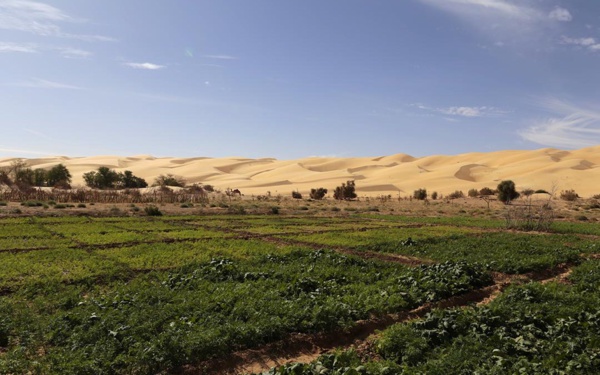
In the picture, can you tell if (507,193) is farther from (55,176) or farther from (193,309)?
(55,176)

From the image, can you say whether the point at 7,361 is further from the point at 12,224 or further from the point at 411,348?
the point at 12,224

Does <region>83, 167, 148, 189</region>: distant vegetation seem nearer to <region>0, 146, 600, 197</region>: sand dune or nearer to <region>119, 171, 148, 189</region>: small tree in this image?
<region>119, 171, 148, 189</region>: small tree

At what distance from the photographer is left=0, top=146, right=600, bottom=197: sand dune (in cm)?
8044

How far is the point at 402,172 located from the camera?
365 feet

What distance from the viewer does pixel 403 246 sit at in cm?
2017

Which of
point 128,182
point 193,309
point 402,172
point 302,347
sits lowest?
point 302,347

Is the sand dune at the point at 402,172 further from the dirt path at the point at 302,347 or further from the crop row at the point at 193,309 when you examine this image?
the dirt path at the point at 302,347

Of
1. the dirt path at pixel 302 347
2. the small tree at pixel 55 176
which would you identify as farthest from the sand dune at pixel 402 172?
the dirt path at pixel 302 347

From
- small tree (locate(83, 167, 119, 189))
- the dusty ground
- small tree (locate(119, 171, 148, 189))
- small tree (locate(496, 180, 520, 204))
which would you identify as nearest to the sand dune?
small tree (locate(496, 180, 520, 204))

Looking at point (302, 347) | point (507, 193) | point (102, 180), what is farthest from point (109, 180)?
point (302, 347)

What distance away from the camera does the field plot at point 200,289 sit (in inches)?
294

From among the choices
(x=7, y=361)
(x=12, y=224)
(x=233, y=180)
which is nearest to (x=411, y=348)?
(x=7, y=361)

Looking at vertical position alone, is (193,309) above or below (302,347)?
above

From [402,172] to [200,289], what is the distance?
105m
